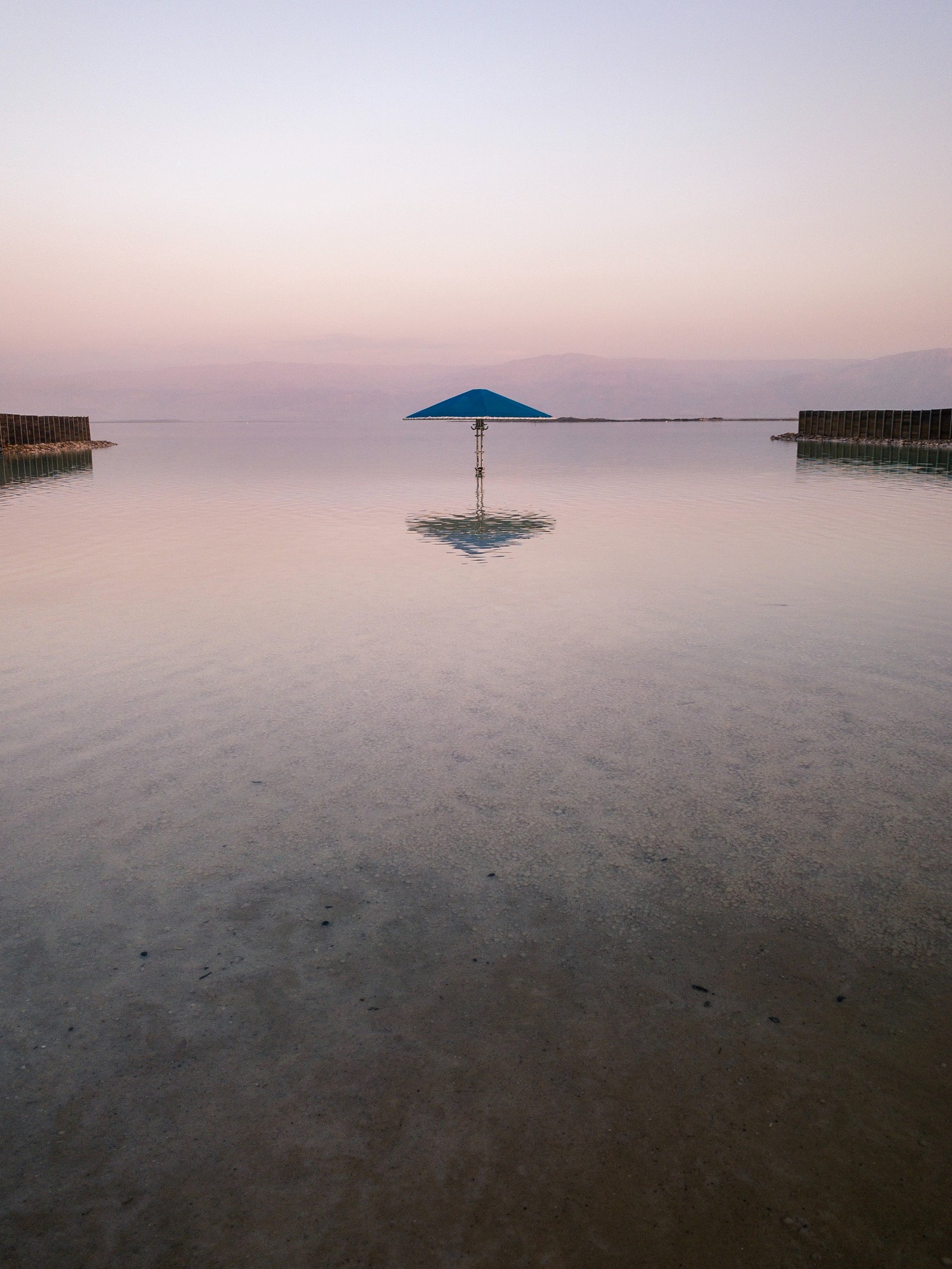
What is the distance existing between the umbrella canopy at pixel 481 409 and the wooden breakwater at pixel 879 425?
45035 millimetres

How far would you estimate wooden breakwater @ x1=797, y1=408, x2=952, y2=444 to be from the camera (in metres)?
59.3

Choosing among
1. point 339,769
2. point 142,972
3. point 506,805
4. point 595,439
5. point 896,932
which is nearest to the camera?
point 142,972

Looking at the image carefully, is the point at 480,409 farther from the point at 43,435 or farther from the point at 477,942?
the point at 43,435

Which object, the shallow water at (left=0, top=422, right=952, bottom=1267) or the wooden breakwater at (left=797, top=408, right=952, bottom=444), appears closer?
the shallow water at (left=0, top=422, right=952, bottom=1267)

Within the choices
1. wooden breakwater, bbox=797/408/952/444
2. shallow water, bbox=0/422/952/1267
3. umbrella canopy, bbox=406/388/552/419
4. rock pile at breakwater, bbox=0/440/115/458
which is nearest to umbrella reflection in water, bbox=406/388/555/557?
umbrella canopy, bbox=406/388/552/419

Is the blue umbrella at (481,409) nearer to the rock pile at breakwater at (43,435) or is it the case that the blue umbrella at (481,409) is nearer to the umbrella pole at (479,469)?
the umbrella pole at (479,469)

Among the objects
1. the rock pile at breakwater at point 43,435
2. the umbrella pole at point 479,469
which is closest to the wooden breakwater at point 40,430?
the rock pile at breakwater at point 43,435

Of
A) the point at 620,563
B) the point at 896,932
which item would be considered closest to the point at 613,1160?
the point at 896,932

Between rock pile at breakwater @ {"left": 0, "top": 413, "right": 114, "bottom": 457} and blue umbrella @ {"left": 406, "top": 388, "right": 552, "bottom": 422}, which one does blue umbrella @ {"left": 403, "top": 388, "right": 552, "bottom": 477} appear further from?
rock pile at breakwater @ {"left": 0, "top": 413, "right": 114, "bottom": 457}

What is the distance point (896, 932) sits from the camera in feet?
12.0

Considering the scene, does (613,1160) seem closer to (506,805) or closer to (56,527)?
(506,805)

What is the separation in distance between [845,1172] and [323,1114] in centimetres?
156

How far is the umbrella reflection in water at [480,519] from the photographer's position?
15.8 metres

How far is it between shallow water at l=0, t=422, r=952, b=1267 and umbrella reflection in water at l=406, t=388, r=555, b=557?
22.4 feet
